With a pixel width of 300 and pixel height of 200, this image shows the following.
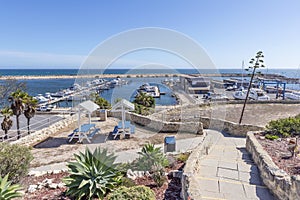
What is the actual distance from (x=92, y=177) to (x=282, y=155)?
5.33m

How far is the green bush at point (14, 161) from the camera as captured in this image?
4.83m

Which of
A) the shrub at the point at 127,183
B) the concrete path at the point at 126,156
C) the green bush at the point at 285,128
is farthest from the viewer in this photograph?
the green bush at the point at 285,128

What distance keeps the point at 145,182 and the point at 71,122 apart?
10.5m

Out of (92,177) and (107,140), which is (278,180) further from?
(107,140)

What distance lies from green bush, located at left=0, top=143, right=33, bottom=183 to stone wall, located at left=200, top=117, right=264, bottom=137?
9514 millimetres

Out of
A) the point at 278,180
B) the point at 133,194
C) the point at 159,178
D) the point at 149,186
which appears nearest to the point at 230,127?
the point at 278,180

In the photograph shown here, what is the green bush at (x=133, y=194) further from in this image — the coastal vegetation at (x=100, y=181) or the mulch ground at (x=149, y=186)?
the mulch ground at (x=149, y=186)

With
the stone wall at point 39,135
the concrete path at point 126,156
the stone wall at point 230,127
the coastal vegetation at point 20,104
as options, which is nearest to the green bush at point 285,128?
the stone wall at point 230,127

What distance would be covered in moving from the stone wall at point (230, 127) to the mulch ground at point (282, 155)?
2.76 metres

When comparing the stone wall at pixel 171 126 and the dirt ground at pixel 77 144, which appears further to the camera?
the stone wall at pixel 171 126

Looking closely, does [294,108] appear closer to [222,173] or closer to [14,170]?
[222,173]

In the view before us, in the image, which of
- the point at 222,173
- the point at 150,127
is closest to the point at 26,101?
the point at 150,127

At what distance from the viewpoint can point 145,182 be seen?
17.0ft

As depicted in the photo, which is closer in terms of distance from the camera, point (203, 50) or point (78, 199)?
point (78, 199)
